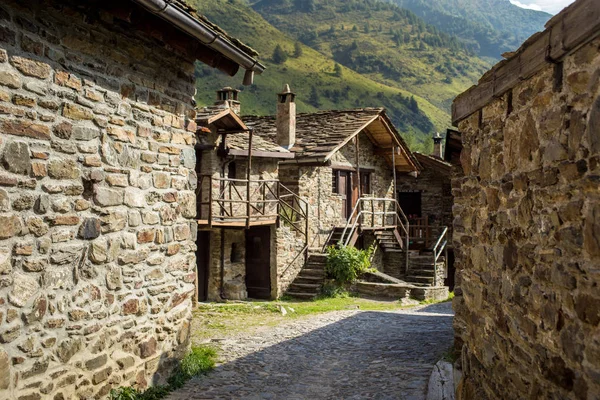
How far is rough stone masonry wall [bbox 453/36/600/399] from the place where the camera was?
9.20ft

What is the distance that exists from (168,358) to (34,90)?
10.8 feet

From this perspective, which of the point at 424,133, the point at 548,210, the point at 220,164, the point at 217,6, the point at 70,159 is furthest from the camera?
the point at 217,6

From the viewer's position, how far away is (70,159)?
16.8 feet

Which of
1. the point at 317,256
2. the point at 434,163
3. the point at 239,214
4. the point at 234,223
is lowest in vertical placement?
the point at 317,256

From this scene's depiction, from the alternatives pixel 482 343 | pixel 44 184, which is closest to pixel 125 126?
pixel 44 184

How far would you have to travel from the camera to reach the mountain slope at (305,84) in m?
73.7

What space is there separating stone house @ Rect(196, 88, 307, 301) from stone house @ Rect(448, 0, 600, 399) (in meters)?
10.2

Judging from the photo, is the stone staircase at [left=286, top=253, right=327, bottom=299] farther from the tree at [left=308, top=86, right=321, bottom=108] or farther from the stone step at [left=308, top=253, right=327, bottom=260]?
the tree at [left=308, top=86, right=321, bottom=108]

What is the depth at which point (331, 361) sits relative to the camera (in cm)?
798

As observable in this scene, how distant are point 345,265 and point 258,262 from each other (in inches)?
108

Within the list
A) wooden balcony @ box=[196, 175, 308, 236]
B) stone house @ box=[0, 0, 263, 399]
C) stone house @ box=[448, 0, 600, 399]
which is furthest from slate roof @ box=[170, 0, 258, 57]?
wooden balcony @ box=[196, 175, 308, 236]

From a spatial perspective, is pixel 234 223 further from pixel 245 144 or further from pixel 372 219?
pixel 372 219

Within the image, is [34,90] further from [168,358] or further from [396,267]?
[396,267]

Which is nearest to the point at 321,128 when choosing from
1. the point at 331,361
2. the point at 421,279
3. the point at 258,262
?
the point at 258,262
